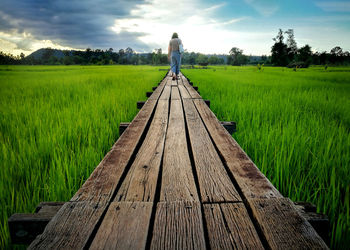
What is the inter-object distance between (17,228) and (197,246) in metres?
0.75

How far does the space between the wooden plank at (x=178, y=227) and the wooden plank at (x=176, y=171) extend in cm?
8

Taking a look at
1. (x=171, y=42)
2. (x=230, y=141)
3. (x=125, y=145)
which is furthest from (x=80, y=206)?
(x=171, y=42)

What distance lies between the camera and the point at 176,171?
1.21 m

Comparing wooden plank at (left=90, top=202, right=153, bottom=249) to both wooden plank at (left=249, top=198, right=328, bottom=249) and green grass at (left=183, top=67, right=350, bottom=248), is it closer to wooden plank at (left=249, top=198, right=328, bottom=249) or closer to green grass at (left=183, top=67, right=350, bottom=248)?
wooden plank at (left=249, top=198, right=328, bottom=249)

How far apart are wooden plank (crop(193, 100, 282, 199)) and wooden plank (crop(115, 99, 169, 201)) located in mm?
443

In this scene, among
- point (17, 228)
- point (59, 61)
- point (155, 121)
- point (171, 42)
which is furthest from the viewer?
point (59, 61)

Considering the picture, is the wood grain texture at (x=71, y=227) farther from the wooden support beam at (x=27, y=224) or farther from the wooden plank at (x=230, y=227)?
the wooden plank at (x=230, y=227)

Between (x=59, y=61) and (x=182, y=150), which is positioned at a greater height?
(x=59, y=61)

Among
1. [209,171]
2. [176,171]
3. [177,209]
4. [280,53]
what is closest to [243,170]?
[209,171]

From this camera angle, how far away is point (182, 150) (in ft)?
4.99

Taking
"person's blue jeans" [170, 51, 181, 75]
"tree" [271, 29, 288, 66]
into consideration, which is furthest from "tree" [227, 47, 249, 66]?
"person's blue jeans" [170, 51, 181, 75]

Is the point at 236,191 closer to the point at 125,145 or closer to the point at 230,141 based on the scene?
the point at 230,141

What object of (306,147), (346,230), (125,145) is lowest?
(346,230)

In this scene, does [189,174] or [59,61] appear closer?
[189,174]
